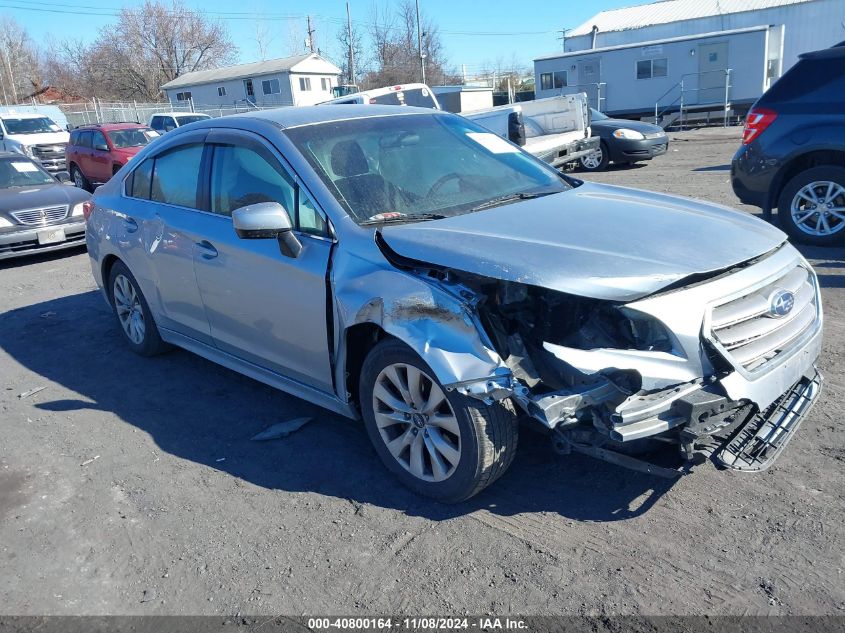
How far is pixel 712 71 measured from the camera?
24984 mm

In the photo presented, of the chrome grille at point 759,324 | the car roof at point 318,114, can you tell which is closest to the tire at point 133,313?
the car roof at point 318,114

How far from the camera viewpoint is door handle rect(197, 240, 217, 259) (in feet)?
14.3

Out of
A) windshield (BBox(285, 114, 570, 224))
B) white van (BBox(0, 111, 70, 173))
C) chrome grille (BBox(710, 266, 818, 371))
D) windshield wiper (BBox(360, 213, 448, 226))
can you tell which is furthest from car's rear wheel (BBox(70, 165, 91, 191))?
chrome grille (BBox(710, 266, 818, 371))

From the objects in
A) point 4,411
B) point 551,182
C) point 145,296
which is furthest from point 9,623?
point 551,182

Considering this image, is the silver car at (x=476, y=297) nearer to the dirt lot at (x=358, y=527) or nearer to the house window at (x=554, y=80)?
the dirt lot at (x=358, y=527)

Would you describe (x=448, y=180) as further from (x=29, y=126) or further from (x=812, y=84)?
(x=29, y=126)

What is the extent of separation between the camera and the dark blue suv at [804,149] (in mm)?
6988

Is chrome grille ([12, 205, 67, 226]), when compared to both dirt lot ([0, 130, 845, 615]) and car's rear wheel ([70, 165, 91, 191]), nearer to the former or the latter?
dirt lot ([0, 130, 845, 615])

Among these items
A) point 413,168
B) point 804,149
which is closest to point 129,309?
point 413,168

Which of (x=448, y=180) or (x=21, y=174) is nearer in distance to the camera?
(x=448, y=180)

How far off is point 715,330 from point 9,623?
10.3 feet

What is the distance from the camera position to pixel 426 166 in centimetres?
420

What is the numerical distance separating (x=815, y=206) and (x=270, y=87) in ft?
180

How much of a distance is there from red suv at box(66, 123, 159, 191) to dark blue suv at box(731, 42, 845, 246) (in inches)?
539
